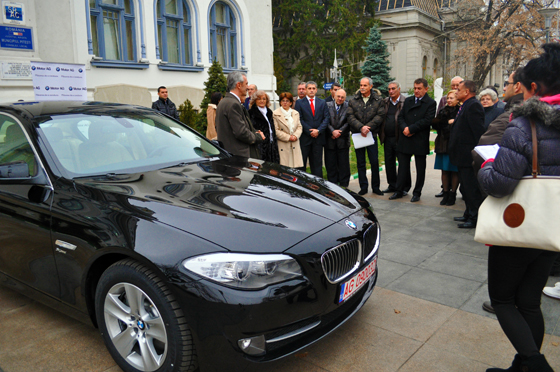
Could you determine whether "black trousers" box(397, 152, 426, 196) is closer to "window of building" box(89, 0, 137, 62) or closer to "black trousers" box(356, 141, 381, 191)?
"black trousers" box(356, 141, 381, 191)

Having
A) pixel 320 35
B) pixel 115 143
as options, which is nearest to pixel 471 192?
pixel 115 143

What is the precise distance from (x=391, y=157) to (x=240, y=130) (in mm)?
3486

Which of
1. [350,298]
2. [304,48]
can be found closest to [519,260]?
[350,298]

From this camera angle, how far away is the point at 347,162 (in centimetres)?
855

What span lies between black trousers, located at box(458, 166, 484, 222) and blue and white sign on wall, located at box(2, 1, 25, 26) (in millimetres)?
12656

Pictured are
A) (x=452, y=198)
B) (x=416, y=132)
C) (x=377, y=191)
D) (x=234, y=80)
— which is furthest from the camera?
(x=377, y=191)

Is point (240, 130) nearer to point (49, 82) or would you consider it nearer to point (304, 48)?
point (49, 82)

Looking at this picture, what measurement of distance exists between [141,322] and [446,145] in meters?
6.20

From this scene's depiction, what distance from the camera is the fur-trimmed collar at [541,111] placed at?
2.24 meters

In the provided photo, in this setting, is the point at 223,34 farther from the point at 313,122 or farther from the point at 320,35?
the point at 320,35

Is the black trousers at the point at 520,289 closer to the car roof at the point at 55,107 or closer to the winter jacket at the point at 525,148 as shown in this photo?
the winter jacket at the point at 525,148

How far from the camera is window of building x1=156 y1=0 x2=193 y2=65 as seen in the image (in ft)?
56.7

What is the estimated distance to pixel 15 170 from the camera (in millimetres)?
3238

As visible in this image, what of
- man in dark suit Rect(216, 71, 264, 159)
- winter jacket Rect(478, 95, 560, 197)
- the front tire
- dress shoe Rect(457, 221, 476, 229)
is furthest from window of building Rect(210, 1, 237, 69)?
winter jacket Rect(478, 95, 560, 197)
